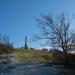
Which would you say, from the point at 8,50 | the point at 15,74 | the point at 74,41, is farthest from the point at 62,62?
the point at 15,74

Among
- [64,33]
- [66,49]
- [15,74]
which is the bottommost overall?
[15,74]

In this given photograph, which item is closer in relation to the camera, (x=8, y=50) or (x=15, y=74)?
(x=15, y=74)

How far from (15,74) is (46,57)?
1797 centimetres

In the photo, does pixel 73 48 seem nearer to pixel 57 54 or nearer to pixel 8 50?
pixel 57 54

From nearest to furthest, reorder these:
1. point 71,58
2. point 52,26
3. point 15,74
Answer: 1. point 15,74
2. point 71,58
3. point 52,26

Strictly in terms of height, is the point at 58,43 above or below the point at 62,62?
above

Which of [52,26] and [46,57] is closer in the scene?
[52,26]

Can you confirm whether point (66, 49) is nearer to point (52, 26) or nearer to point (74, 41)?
point (74, 41)

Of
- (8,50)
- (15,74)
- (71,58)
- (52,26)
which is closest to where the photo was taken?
(15,74)

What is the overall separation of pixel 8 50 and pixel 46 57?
6335 millimetres

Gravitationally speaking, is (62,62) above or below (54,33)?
below

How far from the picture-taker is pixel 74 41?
26.8 meters

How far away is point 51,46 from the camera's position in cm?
2764

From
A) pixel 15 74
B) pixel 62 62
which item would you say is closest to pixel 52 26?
pixel 62 62
